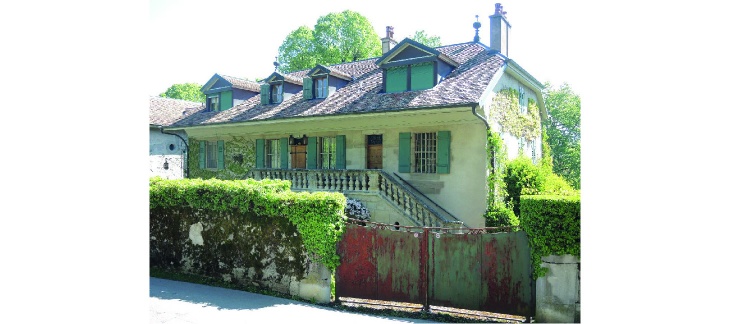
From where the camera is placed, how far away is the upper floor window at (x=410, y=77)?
14.1 metres

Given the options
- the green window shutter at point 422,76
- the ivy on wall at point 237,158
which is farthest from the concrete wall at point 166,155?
the green window shutter at point 422,76

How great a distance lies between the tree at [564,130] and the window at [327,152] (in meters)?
18.0

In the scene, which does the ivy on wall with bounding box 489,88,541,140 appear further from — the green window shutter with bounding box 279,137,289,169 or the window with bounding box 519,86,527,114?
the green window shutter with bounding box 279,137,289,169

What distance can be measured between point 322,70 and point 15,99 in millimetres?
12280

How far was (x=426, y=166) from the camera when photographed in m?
14.1

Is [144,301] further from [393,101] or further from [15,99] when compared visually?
[393,101]

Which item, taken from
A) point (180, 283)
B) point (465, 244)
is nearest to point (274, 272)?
point (180, 283)

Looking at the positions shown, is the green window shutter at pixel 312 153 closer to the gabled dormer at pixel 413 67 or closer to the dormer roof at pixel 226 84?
the gabled dormer at pixel 413 67

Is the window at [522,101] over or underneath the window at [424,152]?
over

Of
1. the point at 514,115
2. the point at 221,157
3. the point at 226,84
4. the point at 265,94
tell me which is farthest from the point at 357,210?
the point at 226,84

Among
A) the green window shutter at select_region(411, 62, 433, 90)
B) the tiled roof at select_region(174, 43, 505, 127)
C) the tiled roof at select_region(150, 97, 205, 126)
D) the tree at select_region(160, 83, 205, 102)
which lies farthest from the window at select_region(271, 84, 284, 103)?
the tree at select_region(160, 83, 205, 102)

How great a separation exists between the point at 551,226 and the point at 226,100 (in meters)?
16.4

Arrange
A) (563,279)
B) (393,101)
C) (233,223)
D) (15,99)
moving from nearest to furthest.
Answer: (15,99) → (563,279) → (233,223) → (393,101)

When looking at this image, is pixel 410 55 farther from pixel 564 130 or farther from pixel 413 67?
pixel 564 130
